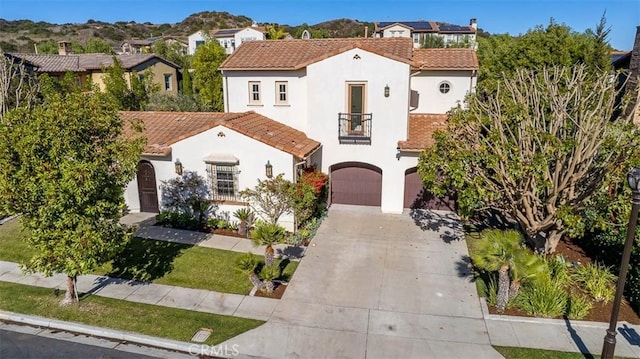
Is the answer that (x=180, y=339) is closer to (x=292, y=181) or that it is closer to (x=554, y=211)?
(x=292, y=181)

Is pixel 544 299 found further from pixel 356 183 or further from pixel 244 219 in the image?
pixel 244 219

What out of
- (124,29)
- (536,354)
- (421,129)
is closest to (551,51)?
(421,129)

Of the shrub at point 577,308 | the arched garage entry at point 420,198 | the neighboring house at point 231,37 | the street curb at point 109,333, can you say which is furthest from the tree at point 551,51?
the neighboring house at point 231,37

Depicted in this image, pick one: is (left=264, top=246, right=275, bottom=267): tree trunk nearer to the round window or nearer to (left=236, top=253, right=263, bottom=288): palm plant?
(left=236, top=253, right=263, bottom=288): palm plant

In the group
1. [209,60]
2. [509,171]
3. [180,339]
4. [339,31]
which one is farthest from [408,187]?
[339,31]

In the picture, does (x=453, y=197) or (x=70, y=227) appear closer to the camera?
(x=70, y=227)

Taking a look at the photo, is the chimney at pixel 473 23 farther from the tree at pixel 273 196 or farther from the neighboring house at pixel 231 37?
the tree at pixel 273 196
